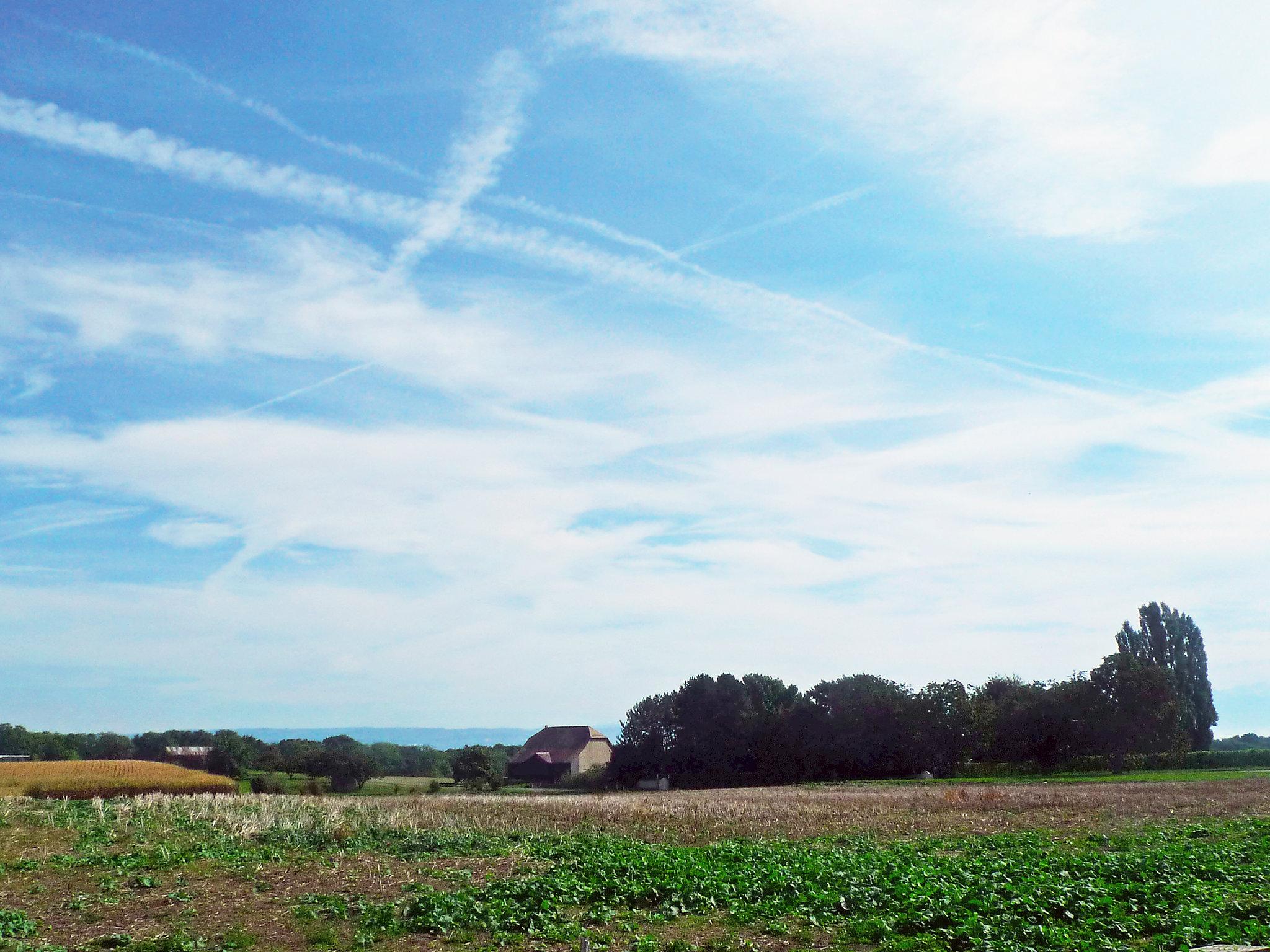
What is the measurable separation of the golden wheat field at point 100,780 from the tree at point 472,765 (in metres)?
43.6

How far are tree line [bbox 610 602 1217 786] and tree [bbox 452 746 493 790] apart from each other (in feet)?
47.4

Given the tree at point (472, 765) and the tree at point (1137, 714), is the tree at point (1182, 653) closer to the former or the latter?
the tree at point (1137, 714)

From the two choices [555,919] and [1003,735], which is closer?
[555,919]

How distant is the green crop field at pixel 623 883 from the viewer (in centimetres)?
1494

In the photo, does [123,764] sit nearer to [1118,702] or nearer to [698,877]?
[698,877]

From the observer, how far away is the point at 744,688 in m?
103

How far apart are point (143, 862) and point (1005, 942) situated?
19214 mm

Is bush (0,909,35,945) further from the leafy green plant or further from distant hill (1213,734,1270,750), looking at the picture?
distant hill (1213,734,1270,750)

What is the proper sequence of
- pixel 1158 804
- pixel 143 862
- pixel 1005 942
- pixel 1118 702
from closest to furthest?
1. pixel 1005 942
2. pixel 143 862
3. pixel 1158 804
4. pixel 1118 702

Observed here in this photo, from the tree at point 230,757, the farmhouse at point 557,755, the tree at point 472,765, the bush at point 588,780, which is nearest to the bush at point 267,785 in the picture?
the tree at point 230,757

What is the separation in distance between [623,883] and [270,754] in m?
88.8

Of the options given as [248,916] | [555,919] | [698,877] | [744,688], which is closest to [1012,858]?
[698,877]

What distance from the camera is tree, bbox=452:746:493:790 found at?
102312 millimetres

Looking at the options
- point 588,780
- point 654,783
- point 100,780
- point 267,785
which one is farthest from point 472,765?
point 100,780
